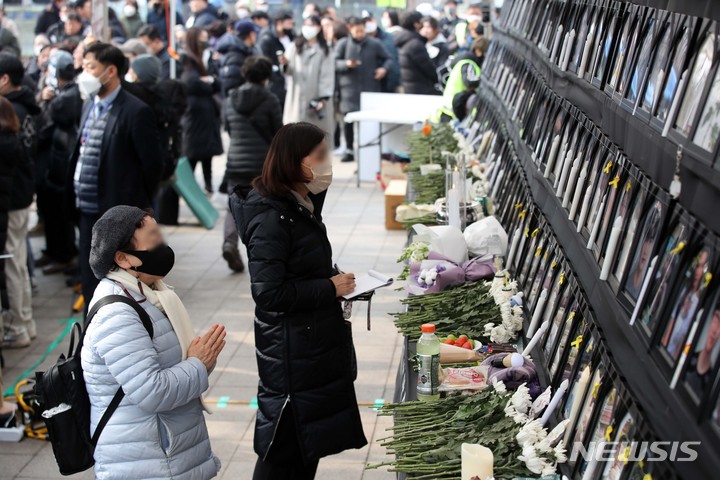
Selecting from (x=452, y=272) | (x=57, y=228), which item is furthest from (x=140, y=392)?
(x=57, y=228)

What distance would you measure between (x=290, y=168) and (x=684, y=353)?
2200mm

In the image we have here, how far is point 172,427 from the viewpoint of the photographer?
167 inches

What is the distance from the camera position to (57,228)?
1046 centimetres

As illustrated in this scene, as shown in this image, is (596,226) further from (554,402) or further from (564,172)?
(564,172)

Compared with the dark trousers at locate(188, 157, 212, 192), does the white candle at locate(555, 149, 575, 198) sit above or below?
above

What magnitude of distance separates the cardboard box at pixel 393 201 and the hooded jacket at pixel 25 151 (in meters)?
4.24

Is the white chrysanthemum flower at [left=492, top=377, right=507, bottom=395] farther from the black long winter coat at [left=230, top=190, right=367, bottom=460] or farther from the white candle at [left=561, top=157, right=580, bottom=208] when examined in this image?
the white candle at [left=561, top=157, right=580, bottom=208]

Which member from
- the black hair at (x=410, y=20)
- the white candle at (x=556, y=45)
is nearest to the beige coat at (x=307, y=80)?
the black hair at (x=410, y=20)

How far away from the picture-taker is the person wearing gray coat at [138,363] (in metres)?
4.04

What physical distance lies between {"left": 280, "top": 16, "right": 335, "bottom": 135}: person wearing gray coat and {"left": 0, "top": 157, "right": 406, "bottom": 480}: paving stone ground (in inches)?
80.3

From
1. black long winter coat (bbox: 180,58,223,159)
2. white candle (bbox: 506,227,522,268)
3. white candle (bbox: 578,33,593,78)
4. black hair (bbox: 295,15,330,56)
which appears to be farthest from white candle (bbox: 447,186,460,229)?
black hair (bbox: 295,15,330,56)

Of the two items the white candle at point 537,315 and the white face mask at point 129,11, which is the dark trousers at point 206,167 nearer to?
the white face mask at point 129,11

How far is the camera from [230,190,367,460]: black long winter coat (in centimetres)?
463

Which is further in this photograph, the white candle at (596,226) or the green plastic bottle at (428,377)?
the green plastic bottle at (428,377)
